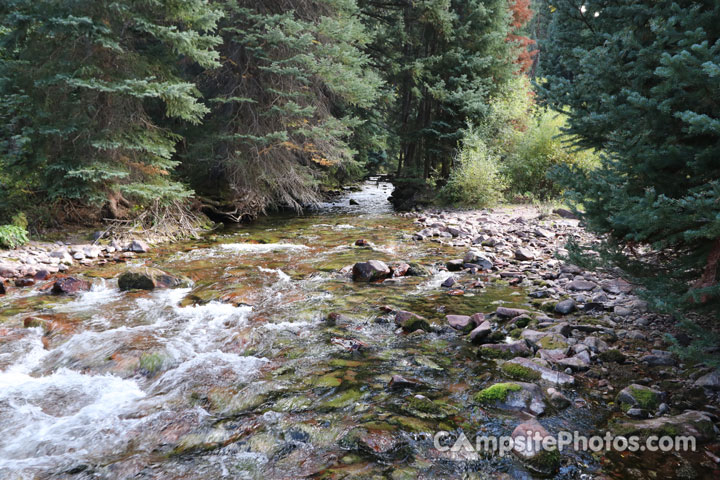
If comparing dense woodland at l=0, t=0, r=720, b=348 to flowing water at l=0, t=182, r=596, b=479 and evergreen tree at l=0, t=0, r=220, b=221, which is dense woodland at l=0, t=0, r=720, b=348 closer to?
evergreen tree at l=0, t=0, r=220, b=221

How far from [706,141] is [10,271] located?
831 centimetres

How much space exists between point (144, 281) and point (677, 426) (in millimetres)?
6067

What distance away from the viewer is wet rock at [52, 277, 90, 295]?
543cm

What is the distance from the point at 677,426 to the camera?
7.66 feet

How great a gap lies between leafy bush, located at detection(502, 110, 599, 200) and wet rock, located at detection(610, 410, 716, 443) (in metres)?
10.5

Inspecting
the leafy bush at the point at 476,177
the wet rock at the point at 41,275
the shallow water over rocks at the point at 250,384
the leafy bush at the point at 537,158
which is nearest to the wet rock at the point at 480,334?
the shallow water over rocks at the point at 250,384

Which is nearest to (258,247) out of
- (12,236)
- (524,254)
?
(12,236)

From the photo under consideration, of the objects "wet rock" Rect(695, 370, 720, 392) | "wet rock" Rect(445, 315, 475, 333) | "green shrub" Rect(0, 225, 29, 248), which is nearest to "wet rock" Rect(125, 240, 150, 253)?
"green shrub" Rect(0, 225, 29, 248)

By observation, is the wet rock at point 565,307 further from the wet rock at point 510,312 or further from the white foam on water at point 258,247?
the white foam on water at point 258,247

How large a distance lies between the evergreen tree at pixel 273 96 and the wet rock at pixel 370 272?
4656mm

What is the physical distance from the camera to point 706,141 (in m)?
2.45

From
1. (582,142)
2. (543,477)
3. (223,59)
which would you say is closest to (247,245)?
(223,59)

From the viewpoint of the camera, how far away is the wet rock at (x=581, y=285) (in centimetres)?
494

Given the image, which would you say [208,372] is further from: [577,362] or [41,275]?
[41,275]
